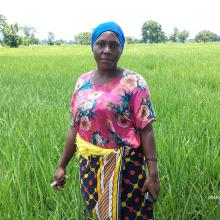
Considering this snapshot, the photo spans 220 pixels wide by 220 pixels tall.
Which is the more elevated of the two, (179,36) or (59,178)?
(59,178)

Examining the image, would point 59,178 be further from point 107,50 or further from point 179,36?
point 179,36

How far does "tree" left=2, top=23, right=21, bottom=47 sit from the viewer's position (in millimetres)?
41531

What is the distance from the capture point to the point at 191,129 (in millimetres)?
2451

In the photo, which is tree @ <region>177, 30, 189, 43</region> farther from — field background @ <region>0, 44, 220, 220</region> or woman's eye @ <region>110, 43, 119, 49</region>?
woman's eye @ <region>110, 43, 119, 49</region>

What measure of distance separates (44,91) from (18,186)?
2.79 metres

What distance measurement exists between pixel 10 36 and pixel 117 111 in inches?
1685

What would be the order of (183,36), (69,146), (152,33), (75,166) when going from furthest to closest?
1. (183,36)
2. (152,33)
3. (75,166)
4. (69,146)

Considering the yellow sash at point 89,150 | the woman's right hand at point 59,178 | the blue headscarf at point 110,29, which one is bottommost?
the woman's right hand at point 59,178

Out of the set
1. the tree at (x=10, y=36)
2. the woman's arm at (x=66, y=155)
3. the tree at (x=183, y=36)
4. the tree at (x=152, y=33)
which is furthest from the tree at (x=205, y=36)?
the woman's arm at (x=66, y=155)

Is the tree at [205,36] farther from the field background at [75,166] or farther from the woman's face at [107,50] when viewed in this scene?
the woman's face at [107,50]

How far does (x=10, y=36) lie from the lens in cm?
4194

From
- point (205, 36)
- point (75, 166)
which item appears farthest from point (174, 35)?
point (75, 166)

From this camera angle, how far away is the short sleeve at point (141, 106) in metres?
1.26

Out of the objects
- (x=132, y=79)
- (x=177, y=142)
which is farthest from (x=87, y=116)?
(x=177, y=142)
